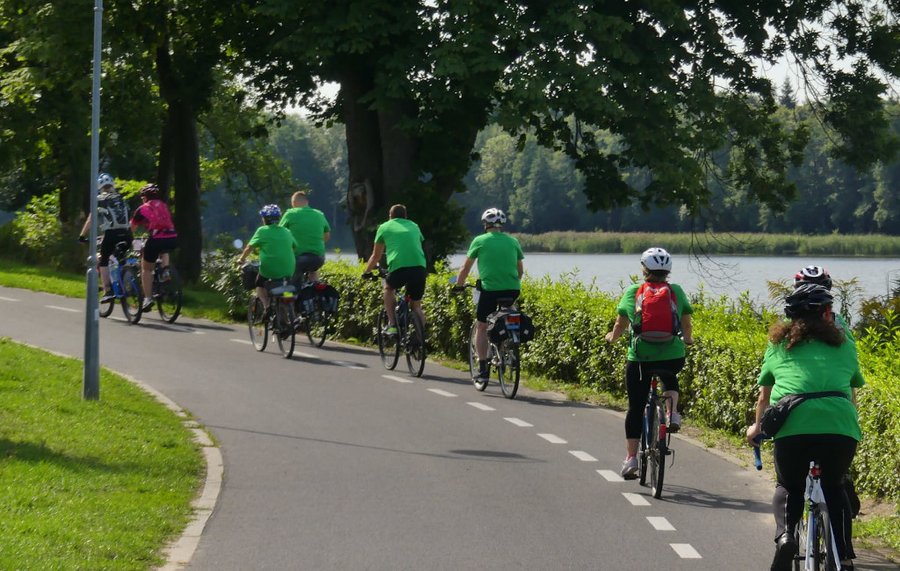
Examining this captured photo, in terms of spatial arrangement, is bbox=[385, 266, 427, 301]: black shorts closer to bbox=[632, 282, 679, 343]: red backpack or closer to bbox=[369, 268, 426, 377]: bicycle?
bbox=[369, 268, 426, 377]: bicycle

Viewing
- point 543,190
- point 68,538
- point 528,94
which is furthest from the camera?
point 543,190

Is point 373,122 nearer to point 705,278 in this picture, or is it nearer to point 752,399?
point 705,278

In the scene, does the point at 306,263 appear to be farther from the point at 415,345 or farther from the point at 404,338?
the point at 415,345

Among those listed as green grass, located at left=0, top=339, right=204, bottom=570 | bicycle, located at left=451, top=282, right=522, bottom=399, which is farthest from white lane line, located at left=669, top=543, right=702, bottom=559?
bicycle, located at left=451, top=282, right=522, bottom=399

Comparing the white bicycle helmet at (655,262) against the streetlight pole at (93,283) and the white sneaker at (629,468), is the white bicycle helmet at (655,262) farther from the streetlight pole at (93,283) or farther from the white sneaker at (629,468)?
the streetlight pole at (93,283)

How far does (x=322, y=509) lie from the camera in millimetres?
9914

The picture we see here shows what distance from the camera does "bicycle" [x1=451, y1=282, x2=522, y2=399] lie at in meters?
16.0

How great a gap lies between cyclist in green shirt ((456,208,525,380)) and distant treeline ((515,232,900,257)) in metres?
11.0

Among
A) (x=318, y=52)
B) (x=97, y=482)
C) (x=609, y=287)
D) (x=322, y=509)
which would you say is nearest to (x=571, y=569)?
(x=322, y=509)

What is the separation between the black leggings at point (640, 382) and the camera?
35.1 feet

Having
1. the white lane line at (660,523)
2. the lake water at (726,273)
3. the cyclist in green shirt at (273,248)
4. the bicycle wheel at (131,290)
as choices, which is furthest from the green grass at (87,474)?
the bicycle wheel at (131,290)

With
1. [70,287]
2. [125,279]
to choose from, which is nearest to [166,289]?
[125,279]

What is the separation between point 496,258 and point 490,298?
1.51 ft

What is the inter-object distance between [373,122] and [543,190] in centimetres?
1608
